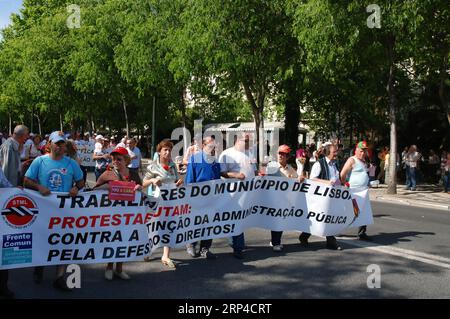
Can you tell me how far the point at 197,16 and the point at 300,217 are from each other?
14.0 m

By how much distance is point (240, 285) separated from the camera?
6.36 metres

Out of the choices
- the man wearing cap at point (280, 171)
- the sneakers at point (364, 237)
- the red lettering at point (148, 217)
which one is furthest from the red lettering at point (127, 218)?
the sneakers at point (364, 237)

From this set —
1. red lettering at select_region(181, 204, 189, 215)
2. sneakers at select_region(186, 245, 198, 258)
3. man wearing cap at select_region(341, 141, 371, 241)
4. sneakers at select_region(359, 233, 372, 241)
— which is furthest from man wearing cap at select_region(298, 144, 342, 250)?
red lettering at select_region(181, 204, 189, 215)

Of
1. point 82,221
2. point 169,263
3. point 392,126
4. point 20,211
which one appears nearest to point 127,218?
point 82,221

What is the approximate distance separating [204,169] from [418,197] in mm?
12520

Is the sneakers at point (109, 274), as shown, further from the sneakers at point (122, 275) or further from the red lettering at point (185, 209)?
the red lettering at point (185, 209)

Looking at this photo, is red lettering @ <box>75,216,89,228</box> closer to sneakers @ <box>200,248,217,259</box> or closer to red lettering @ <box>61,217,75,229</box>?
red lettering @ <box>61,217,75,229</box>

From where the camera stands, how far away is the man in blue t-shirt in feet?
25.5

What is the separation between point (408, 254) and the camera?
318 inches

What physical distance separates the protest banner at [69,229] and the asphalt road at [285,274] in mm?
358

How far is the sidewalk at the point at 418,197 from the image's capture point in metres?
16.5

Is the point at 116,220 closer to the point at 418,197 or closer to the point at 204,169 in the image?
the point at 204,169

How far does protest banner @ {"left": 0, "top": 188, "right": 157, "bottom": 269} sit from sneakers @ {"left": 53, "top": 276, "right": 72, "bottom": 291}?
189 mm
